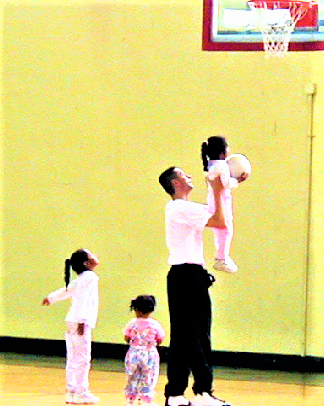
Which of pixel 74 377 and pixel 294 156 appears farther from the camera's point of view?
pixel 294 156

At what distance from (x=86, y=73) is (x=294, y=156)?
6.98 feet

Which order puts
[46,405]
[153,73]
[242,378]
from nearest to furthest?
[46,405] < [242,378] < [153,73]

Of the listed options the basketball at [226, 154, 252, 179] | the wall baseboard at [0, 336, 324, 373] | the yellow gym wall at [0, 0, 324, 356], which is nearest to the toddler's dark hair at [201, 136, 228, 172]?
the basketball at [226, 154, 252, 179]

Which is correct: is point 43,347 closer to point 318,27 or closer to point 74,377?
point 74,377

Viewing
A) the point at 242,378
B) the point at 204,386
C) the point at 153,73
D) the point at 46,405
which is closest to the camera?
the point at 204,386

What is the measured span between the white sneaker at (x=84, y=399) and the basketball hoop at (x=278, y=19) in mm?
3205

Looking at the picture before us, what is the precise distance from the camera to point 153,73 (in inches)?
429

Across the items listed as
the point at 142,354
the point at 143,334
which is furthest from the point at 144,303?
the point at 142,354

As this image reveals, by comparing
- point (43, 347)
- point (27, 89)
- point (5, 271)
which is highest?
point (27, 89)

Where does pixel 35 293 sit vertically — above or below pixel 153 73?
below

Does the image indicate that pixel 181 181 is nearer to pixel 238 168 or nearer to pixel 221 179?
pixel 221 179

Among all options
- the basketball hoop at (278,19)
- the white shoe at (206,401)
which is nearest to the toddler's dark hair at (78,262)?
the white shoe at (206,401)

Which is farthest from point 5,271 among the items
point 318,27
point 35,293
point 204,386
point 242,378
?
point 204,386

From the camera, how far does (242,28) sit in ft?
34.6
